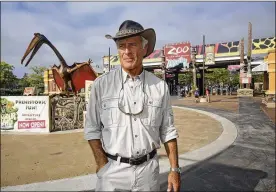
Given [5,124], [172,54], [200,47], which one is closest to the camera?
[5,124]

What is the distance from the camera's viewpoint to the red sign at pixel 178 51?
35.4 meters

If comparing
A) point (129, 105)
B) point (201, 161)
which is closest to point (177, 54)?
point (201, 161)

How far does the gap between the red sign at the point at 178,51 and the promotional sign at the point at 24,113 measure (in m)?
28.3

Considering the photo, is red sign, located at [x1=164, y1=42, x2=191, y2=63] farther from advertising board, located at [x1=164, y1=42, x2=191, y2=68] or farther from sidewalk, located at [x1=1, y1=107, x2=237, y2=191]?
sidewalk, located at [x1=1, y1=107, x2=237, y2=191]

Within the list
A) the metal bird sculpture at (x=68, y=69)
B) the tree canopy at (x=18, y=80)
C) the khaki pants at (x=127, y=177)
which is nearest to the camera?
the khaki pants at (x=127, y=177)

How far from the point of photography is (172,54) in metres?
36.7

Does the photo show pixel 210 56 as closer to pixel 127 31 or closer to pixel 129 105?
pixel 127 31

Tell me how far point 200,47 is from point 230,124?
3080cm

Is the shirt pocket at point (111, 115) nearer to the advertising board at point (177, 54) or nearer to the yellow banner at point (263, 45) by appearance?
the advertising board at point (177, 54)

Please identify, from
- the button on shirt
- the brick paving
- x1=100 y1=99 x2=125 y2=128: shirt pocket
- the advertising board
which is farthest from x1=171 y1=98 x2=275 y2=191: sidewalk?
the advertising board

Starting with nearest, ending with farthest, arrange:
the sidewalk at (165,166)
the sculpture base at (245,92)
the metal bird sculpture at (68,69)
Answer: the sidewalk at (165,166), the metal bird sculpture at (68,69), the sculpture base at (245,92)

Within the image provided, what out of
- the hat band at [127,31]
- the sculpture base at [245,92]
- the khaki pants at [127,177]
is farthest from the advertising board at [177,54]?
the khaki pants at [127,177]

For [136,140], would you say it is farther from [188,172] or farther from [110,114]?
[188,172]

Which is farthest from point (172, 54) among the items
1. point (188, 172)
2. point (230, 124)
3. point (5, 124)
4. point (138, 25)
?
point (138, 25)
